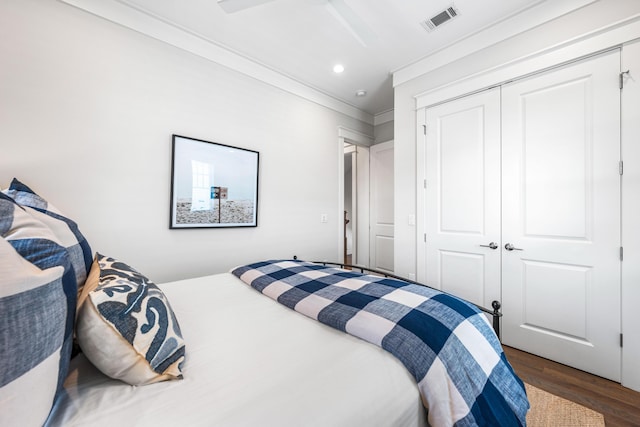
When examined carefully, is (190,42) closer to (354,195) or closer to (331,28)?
(331,28)

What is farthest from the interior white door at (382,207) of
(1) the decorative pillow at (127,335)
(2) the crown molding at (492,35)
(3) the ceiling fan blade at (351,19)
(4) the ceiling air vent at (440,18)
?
(1) the decorative pillow at (127,335)

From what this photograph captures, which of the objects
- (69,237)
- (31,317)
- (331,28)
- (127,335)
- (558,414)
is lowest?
(558,414)

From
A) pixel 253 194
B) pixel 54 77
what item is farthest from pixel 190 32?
pixel 253 194

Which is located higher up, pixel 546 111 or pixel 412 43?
pixel 412 43

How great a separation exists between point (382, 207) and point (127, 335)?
3.77 m

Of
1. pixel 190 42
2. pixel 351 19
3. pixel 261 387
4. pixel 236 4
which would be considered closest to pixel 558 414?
pixel 261 387

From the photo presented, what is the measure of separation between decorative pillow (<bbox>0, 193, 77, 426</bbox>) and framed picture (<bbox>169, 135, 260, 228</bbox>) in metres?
1.65

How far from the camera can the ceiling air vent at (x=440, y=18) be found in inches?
83.4

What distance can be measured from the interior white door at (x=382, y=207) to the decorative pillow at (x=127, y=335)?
3.52 meters

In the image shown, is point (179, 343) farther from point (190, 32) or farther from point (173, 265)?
point (190, 32)

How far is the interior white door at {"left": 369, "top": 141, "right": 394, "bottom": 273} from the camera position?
401cm

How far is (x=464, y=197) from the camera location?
99.2 inches

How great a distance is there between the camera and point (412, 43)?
2514mm

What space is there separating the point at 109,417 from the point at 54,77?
88.1 inches
